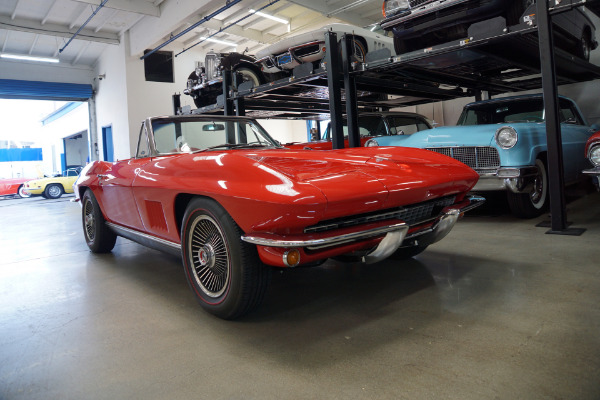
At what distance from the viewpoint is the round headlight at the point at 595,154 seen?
3.65m

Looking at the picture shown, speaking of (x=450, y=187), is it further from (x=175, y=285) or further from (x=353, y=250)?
(x=175, y=285)

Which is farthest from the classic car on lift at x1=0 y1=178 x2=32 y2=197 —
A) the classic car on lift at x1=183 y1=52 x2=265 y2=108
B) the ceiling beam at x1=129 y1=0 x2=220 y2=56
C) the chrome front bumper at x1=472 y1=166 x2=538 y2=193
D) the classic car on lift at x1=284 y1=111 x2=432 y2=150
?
the chrome front bumper at x1=472 y1=166 x2=538 y2=193

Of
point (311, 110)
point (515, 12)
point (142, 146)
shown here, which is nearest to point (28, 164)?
point (311, 110)

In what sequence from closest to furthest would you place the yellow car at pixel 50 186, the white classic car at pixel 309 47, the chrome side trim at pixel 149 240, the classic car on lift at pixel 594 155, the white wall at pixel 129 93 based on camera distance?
the chrome side trim at pixel 149 240 → the classic car on lift at pixel 594 155 → the white classic car at pixel 309 47 → the yellow car at pixel 50 186 → the white wall at pixel 129 93

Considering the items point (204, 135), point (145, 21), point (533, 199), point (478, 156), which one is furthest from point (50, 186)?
point (533, 199)

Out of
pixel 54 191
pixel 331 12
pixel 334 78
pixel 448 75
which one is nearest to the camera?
pixel 334 78

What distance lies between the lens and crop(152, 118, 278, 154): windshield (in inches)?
121

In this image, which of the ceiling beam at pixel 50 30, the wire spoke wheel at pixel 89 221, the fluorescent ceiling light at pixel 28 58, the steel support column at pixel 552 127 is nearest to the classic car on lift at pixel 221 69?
the wire spoke wheel at pixel 89 221

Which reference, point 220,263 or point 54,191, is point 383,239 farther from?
point 54,191

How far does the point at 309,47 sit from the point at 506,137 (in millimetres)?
3056

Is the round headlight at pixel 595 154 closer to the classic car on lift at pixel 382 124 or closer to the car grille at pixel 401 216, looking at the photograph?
the car grille at pixel 401 216

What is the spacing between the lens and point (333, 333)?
6.34ft

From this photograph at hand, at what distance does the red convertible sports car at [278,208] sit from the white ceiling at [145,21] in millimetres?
8897

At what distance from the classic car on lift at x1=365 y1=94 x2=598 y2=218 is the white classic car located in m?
1.49
